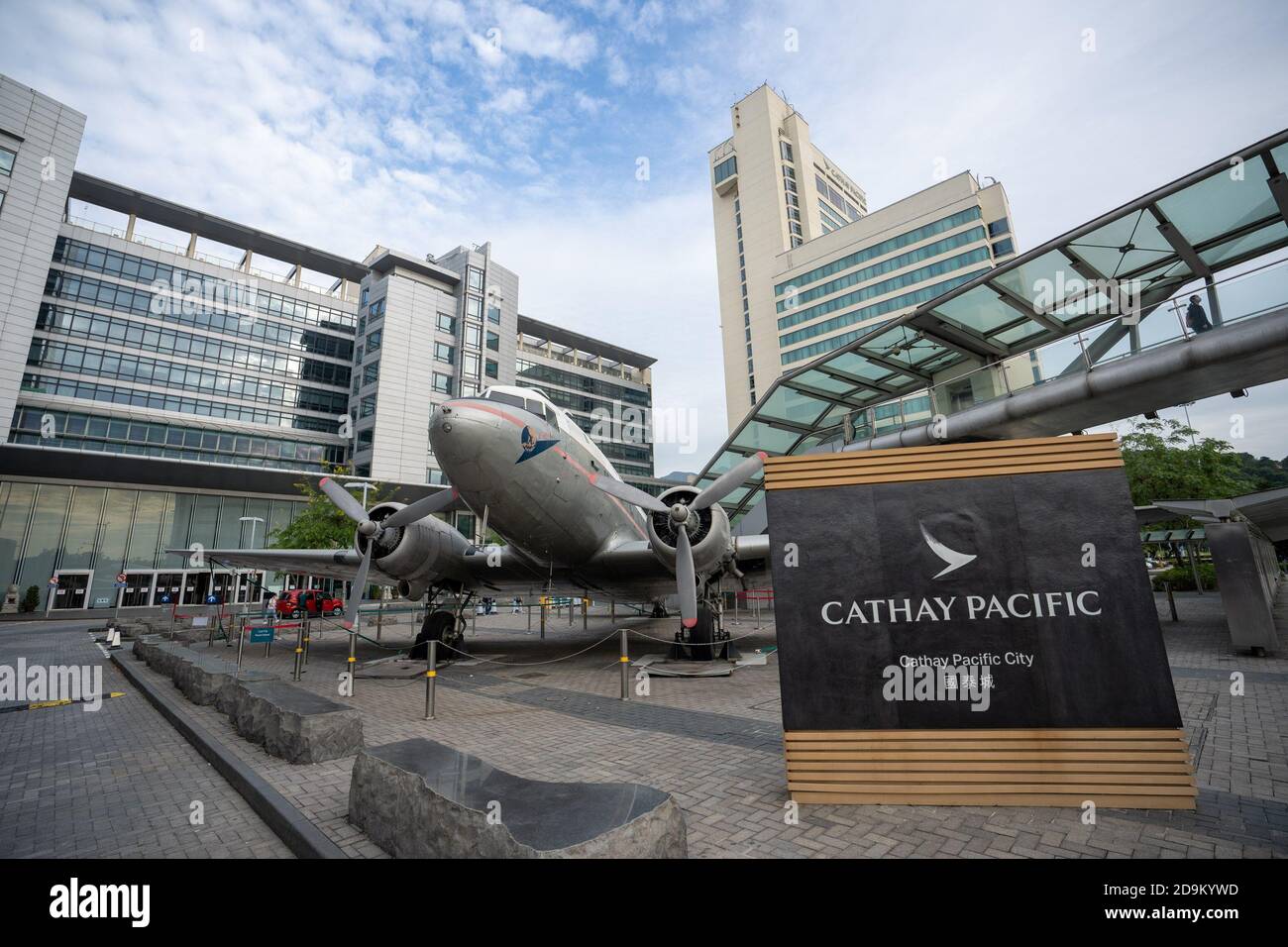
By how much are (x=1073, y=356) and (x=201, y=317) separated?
236 ft

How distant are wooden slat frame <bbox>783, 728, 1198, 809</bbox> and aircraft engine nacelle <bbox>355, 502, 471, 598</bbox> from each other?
12.2m

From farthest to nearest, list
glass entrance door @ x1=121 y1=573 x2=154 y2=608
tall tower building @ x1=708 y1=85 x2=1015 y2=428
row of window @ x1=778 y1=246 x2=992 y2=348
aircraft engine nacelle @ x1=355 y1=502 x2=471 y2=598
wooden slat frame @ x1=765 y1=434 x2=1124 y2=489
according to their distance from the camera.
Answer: tall tower building @ x1=708 y1=85 x2=1015 y2=428, row of window @ x1=778 y1=246 x2=992 y2=348, glass entrance door @ x1=121 y1=573 x2=154 y2=608, aircraft engine nacelle @ x1=355 y1=502 x2=471 y2=598, wooden slat frame @ x1=765 y1=434 x2=1124 y2=489

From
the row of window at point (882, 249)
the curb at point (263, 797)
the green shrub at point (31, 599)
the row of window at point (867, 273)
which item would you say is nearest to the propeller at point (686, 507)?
the curb at point (263, 797)

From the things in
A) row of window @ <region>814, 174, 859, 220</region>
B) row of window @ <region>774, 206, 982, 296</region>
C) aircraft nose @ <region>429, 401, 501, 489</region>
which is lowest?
aircraft nose @ <region>429, 401, 501, 489</region>

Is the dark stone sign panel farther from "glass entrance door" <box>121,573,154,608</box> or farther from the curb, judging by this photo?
"glass entrance door" <box>121,573,154,608</box>

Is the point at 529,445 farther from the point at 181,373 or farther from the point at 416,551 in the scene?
the point at 181,373

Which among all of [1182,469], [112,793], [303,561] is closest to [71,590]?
[303,561]

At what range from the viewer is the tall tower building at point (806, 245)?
198 feet

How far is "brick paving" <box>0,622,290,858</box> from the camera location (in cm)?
444

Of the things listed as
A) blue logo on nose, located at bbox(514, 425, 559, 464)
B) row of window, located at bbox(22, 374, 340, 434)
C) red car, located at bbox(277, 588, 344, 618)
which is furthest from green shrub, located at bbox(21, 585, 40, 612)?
blue logo on nose, located at bbox(514, 425, 559, 464)

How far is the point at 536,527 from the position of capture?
13156 mm

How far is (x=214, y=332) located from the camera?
54469 mm
